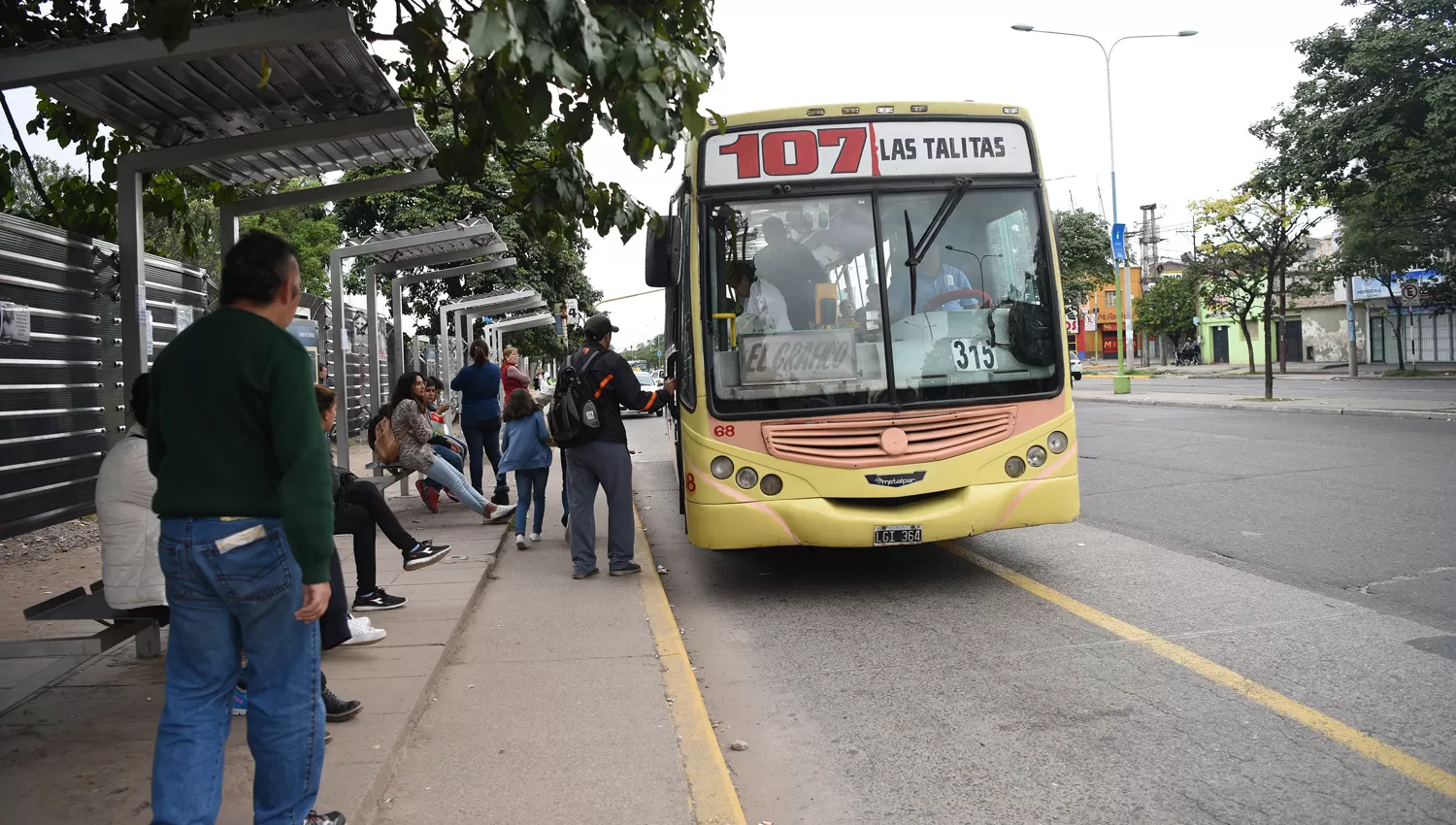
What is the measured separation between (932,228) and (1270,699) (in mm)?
3675

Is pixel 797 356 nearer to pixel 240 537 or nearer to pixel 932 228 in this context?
pixel 932 228

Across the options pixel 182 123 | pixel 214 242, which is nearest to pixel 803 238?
pixel 182 123

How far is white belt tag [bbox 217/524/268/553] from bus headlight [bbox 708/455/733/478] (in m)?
4.19

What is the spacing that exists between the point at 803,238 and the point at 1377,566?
13.9 feet

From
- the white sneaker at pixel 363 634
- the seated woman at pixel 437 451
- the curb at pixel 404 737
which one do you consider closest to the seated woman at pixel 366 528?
the curb at pixel 404 737

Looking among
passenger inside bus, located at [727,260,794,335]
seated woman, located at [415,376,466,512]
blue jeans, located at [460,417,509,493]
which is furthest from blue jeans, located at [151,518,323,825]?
blue jeans, located at [460,417,509,493]

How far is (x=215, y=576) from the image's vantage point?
3.04 m

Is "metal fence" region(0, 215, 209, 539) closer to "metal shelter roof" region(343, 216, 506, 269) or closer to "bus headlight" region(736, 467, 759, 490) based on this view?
"bus headlight" region(736, 467, 759, 490)

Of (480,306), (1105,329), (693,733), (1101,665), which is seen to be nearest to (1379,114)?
(480,306)

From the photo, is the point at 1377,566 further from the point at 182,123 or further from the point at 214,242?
the point at 214,242

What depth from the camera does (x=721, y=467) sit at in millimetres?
7102

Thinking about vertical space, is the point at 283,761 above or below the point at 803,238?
below

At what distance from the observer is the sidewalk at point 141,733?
12.1 ft

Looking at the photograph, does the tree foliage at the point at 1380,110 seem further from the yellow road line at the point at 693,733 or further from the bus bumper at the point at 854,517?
the yellow road line at the point at 693,733
